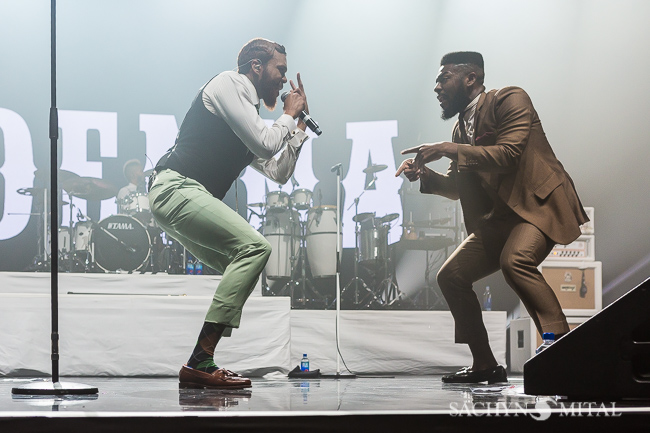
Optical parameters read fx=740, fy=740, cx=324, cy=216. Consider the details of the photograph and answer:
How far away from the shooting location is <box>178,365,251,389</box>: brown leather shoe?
2.97 m

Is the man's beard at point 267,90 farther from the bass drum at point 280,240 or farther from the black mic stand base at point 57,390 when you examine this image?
the bass drum at point 280,240

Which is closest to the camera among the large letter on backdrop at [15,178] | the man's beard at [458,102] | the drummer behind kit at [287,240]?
the man's beard at [458,102]

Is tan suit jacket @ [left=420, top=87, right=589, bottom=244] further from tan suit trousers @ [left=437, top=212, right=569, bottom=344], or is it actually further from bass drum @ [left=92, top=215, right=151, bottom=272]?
bass drum @ [left=92, top=215, right=151, bottom=272]

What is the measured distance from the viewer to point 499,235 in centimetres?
393

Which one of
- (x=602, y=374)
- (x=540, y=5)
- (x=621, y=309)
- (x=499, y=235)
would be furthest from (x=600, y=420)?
(x=540, y=5)

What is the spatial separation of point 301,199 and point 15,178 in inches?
116

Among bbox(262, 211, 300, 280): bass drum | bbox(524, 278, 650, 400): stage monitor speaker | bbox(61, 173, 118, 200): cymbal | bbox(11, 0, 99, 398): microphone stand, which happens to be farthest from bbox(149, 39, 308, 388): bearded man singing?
bbox(61, 173, 118, 200): cymbal

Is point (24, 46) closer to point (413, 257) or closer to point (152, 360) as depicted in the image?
point (152, 360)

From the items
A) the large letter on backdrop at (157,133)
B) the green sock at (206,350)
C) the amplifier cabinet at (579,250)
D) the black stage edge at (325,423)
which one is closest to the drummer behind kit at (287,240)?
the large letter on backdrop at (157,133)

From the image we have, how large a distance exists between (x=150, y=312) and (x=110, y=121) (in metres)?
2.98

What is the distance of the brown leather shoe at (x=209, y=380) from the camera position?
2.97 metres

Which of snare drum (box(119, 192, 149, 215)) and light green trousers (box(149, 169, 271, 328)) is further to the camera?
snare drum (box(119, 192, 149, 215))

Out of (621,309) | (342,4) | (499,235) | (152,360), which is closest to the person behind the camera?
(621,309)

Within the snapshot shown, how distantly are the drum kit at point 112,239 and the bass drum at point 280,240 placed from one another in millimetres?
934
